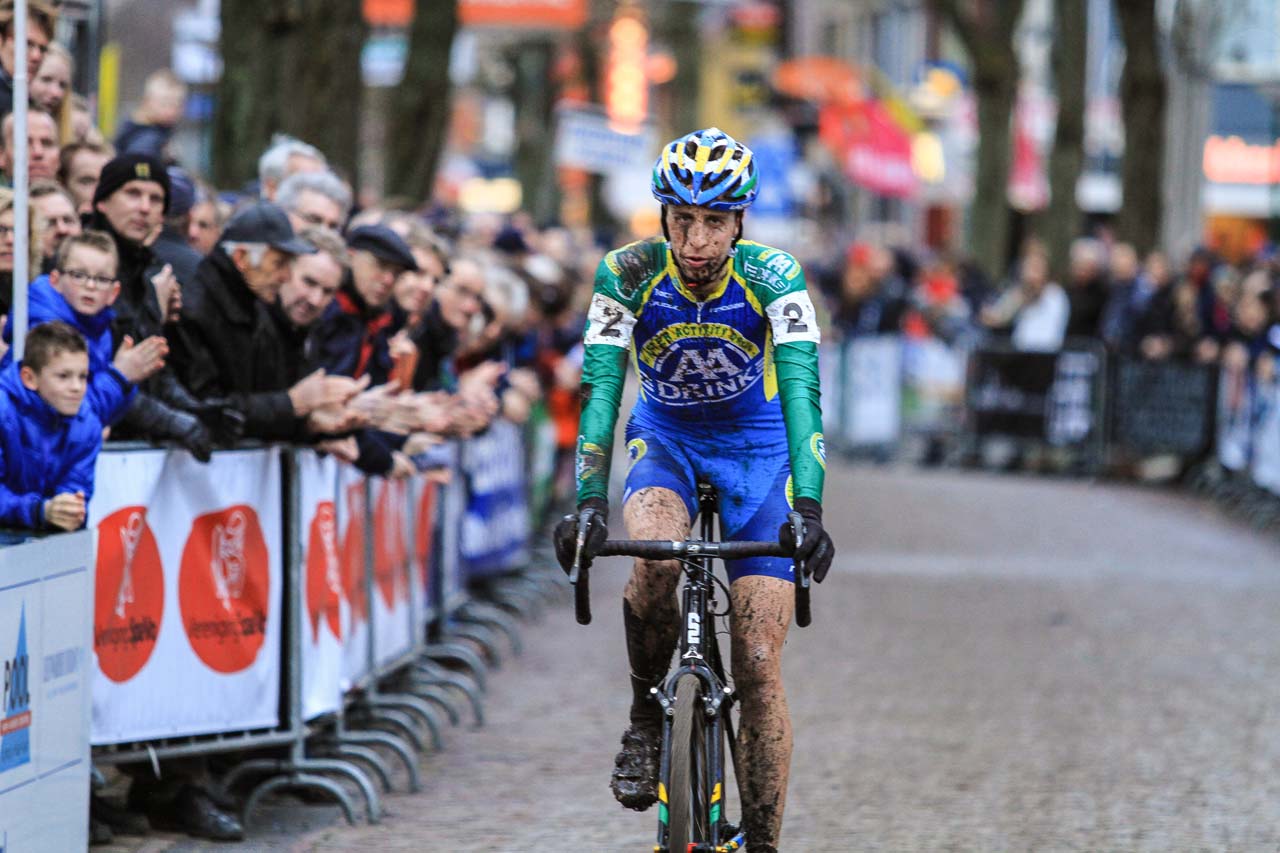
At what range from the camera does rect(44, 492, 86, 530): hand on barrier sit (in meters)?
6.79

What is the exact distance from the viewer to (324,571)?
883 centimetres

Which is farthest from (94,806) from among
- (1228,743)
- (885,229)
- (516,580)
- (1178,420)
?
(885,229)

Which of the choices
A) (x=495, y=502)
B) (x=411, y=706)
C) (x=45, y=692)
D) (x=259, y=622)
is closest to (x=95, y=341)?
(x=259, y=622)

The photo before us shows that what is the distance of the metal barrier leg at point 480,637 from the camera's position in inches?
475

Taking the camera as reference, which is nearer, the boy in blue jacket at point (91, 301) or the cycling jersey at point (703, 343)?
the cycling jersey at point (703, 343)

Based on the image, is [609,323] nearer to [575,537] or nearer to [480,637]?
[575,537]

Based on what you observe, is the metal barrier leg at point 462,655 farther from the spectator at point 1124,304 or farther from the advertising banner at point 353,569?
the spectator at point 1124,304

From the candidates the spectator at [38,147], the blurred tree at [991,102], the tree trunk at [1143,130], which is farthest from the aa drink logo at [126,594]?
the blurred tree at [991,102]

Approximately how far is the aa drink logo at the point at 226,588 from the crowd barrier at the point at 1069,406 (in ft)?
41.1

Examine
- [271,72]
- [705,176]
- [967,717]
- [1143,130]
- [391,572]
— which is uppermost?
[1143,130]

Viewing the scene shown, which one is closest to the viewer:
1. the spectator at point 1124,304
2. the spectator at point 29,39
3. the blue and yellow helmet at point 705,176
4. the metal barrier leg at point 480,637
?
the blue and yellow helmet at point 705,176

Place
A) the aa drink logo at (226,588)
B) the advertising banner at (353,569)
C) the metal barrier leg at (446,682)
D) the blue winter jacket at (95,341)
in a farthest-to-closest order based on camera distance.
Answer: the metal barrier leg at (446,682)
the advertising banner at (353,569)
the aa drink logo at (226,588)
the blue winter jacket at (95,341)

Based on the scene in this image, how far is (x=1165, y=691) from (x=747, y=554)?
5806mm

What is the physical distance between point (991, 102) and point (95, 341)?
29245mm
